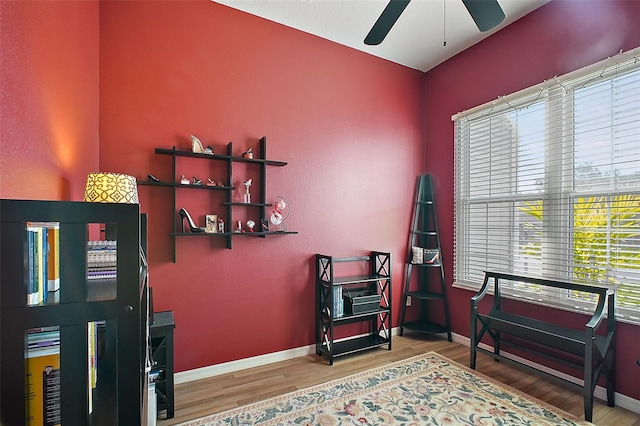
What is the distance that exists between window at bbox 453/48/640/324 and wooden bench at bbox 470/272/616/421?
168 mm

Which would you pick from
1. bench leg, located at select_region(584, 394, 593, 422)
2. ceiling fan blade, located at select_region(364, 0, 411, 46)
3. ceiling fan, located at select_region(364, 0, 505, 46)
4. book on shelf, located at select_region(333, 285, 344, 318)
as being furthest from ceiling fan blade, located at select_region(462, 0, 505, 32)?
bench leg, located at select_region(584, 394, 593, 422)

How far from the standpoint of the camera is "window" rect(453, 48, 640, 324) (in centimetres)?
210

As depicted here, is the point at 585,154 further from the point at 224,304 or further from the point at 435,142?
the point at 224,304

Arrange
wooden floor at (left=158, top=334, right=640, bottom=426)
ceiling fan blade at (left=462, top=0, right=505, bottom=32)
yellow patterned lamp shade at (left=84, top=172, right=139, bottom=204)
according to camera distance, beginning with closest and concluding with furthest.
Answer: yellow patterned lamp shade at (left=84, top=172, right=139, bottom=204)
ceiling fan blade at (left=462, top=0, right=505, bottom=32)
wooden floor at (left=158, top=334, right=640, bottom=426)

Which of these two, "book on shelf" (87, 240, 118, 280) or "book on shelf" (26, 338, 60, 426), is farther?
"book on shelf" (87, 240, 118, 280)

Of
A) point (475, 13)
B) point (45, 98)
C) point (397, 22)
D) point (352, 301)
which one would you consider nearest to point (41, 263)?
point (45, 98)

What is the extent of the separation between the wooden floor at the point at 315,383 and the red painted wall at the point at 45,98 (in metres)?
1.57

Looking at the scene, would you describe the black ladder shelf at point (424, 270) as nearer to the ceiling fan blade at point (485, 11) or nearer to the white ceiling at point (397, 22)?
the white ceiling at point (397, 22)

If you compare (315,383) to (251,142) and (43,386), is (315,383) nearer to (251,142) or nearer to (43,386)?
(43,386)

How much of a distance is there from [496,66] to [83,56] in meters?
3.32

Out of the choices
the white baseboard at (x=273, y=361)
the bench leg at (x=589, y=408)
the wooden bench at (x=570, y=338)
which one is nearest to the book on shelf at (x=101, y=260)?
the white baseboard at (x=273, y=361)

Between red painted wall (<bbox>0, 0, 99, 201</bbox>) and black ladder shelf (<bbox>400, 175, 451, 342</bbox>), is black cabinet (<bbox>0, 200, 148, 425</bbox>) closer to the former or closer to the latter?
red painted wall (<bbox>0, 0, 99, 201</bbox>)

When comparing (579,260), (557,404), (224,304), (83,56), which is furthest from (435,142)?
(83,56)

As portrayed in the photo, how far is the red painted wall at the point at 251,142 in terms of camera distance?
7.39ft
